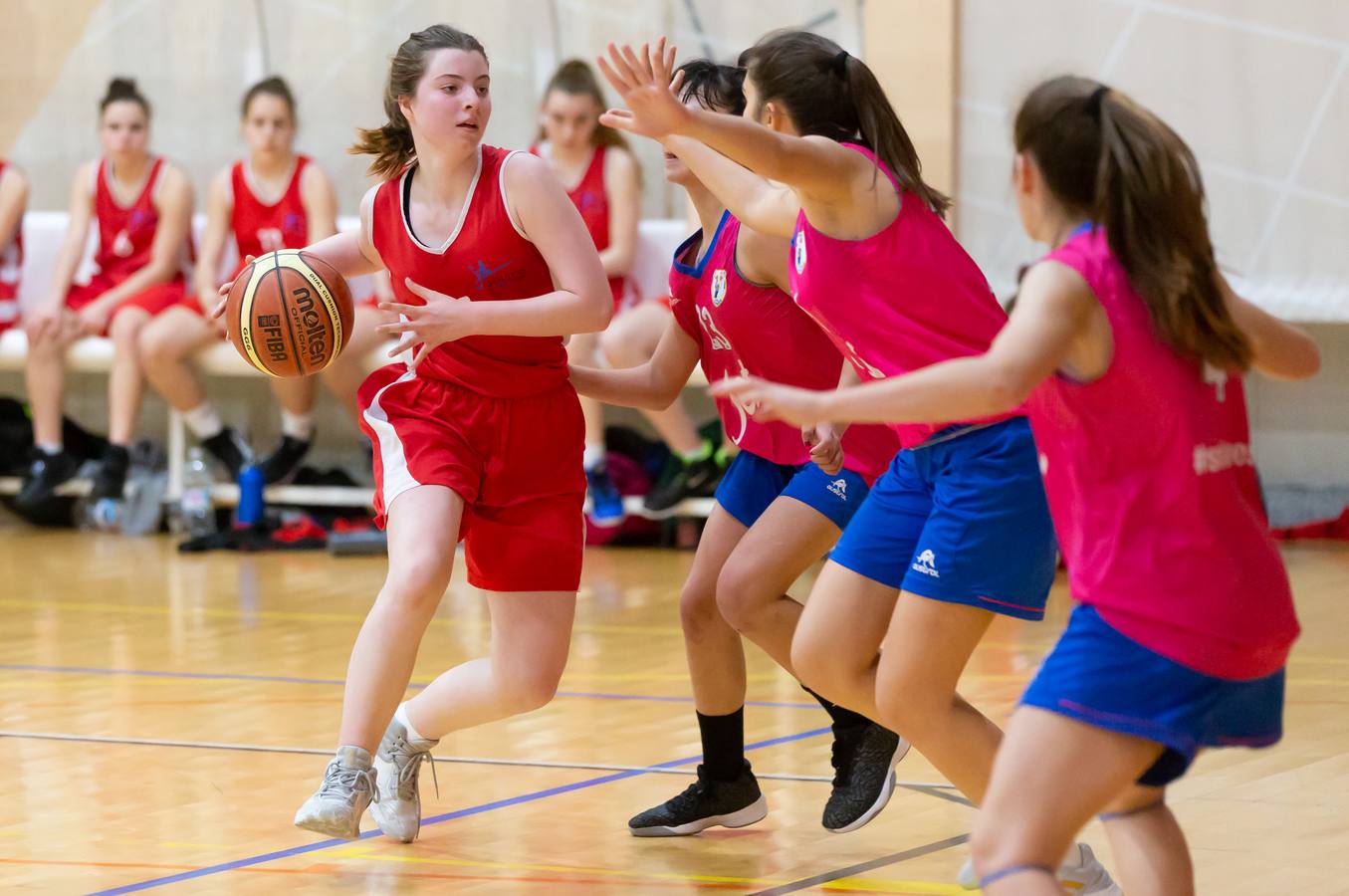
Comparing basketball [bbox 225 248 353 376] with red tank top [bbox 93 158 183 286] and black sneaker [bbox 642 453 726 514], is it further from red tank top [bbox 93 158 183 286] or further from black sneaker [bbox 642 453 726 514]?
red tank top [bbox 93 158 183 286]

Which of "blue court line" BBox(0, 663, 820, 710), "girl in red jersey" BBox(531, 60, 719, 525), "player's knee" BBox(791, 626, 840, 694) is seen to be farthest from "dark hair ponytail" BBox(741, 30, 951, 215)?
"girl in red jersey" BBox(531, 60, 719, 525)

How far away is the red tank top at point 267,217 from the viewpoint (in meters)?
8.66

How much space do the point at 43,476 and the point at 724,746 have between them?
19.0 ft

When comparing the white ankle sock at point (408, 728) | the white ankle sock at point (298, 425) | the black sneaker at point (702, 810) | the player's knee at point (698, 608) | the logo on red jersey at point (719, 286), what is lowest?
the white ankle sock at point (298, 425)

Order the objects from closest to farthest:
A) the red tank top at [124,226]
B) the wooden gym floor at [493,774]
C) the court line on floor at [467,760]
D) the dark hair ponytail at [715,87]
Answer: the wooden gym floor at [493,774]
the dark hair ponytail at [715,87]
the court line on floor at [467,760]
the red tank top at [124,226]

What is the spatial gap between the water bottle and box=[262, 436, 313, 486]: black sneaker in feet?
0.92

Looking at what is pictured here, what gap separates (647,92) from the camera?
9.44 feet

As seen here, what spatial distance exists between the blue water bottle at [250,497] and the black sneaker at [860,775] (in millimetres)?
5187

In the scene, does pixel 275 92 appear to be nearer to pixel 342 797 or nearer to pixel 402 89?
pixel 402 89

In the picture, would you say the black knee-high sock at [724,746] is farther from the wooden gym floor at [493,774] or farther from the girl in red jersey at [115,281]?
the girl in red jersey at [115,281]

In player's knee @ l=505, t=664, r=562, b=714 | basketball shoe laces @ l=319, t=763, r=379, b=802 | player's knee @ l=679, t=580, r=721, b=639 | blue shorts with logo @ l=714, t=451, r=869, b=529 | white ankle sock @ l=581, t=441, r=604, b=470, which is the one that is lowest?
white ankle sock @ l=581, t=441, r=604, b=470

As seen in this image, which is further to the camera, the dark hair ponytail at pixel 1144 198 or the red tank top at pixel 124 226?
the red tank top at pixel 124 226

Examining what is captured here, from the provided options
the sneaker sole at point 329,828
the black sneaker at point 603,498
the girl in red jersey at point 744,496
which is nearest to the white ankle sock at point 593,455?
the black sneaker at point 603,498

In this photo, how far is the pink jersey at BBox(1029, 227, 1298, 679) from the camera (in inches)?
88.9
